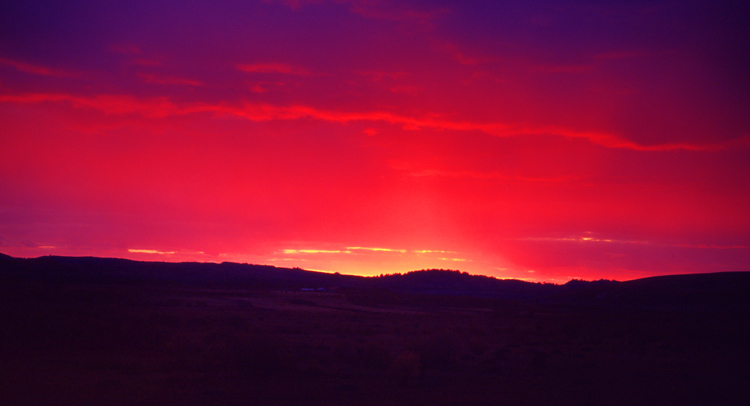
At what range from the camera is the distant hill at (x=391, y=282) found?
74188 mm

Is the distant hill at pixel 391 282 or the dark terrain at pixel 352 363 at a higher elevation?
the distant hill at pixel 391 282

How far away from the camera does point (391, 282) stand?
441 ft

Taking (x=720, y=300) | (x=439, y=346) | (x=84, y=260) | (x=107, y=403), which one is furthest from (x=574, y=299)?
(x=84, y=260)

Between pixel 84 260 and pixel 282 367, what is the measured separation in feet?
391

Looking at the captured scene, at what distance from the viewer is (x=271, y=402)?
39.9 ft

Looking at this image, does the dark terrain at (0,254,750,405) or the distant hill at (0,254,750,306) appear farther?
the distant hill at (0,254,750,306)

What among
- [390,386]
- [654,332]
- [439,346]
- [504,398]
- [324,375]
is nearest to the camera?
[504,398]

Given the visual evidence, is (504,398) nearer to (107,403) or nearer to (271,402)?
(271,402)

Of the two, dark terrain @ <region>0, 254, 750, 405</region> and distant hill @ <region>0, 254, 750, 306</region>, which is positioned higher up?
distant hill @ <region>0, 254, 750, 306</region>

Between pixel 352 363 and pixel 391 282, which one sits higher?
pixel 391 282

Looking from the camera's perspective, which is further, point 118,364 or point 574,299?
point 574,299

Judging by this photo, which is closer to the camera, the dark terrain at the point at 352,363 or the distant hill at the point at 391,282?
the dark terrain at the point at 352,363

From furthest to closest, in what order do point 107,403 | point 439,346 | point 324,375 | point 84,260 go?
1. point 84,260
2. point 439,346
3. point 324,375
4. point 107,403

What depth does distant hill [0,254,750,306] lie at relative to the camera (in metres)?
74.2
